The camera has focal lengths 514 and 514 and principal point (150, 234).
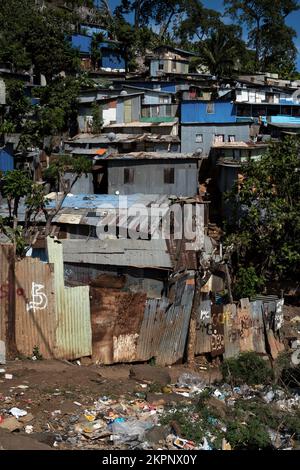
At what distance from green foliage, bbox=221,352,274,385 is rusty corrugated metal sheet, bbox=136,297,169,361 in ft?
4.38

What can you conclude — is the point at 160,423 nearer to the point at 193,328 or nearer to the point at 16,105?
the point at 193,328

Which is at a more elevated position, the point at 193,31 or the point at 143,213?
the point at 193,31

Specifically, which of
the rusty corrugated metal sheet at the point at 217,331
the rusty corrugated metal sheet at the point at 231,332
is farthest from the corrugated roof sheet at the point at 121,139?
the rusty corrugated metal sheet at the point at 217,331

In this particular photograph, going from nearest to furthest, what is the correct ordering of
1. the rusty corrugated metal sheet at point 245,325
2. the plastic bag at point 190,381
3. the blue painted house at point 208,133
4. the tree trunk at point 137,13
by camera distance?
the plastic bag at point 190,381, the rusty corrugated metal sheet at point 245,325, the blue painted house at point 208,133, the tree trunk at point 137,13

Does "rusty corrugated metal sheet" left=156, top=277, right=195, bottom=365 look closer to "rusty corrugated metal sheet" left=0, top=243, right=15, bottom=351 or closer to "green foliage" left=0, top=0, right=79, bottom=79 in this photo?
"rusty corrugated metal sheet" left=0, top=243, right=15, bottom=351

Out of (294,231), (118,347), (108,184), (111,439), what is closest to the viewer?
(111,439)

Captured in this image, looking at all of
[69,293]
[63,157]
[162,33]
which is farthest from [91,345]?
[162,33]

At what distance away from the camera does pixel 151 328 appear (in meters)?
9.39

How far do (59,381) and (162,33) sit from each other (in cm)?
4783

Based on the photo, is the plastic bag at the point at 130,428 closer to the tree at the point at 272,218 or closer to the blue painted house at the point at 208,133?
the tree at the point at 272,218

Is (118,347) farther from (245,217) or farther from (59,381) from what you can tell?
(245,217)

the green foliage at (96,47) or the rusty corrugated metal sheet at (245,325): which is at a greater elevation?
the green foliage at (96,47)

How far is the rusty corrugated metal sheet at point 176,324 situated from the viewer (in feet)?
31.1

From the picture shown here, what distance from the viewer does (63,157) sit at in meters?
25.2
